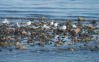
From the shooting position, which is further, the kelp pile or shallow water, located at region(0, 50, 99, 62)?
the kelp pile

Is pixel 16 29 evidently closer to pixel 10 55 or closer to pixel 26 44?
pixel 26 44

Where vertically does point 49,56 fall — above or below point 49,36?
below

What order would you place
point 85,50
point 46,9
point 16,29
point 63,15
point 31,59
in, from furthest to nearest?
point 46,9
point 63,15
point 16,29
point 85,50
point 31,59

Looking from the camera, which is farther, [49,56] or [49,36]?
[49,36]

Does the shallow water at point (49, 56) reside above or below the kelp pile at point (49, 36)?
below

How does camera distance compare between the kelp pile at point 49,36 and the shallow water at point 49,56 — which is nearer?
the shallow water at point 49,56

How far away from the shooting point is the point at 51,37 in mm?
14109

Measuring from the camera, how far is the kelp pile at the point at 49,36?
517 inches

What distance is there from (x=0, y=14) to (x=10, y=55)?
10.7m

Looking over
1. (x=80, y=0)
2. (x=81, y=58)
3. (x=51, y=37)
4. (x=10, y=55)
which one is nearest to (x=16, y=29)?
(x=51, y=37)

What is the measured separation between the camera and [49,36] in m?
14.2

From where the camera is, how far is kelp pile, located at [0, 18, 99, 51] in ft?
43.1

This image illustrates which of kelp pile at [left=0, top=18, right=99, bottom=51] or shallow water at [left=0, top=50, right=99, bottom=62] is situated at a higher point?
kelp pile at [left=0, top=18, right=99, bottom=51]

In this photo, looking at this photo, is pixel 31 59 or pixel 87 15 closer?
pixel 31 59
